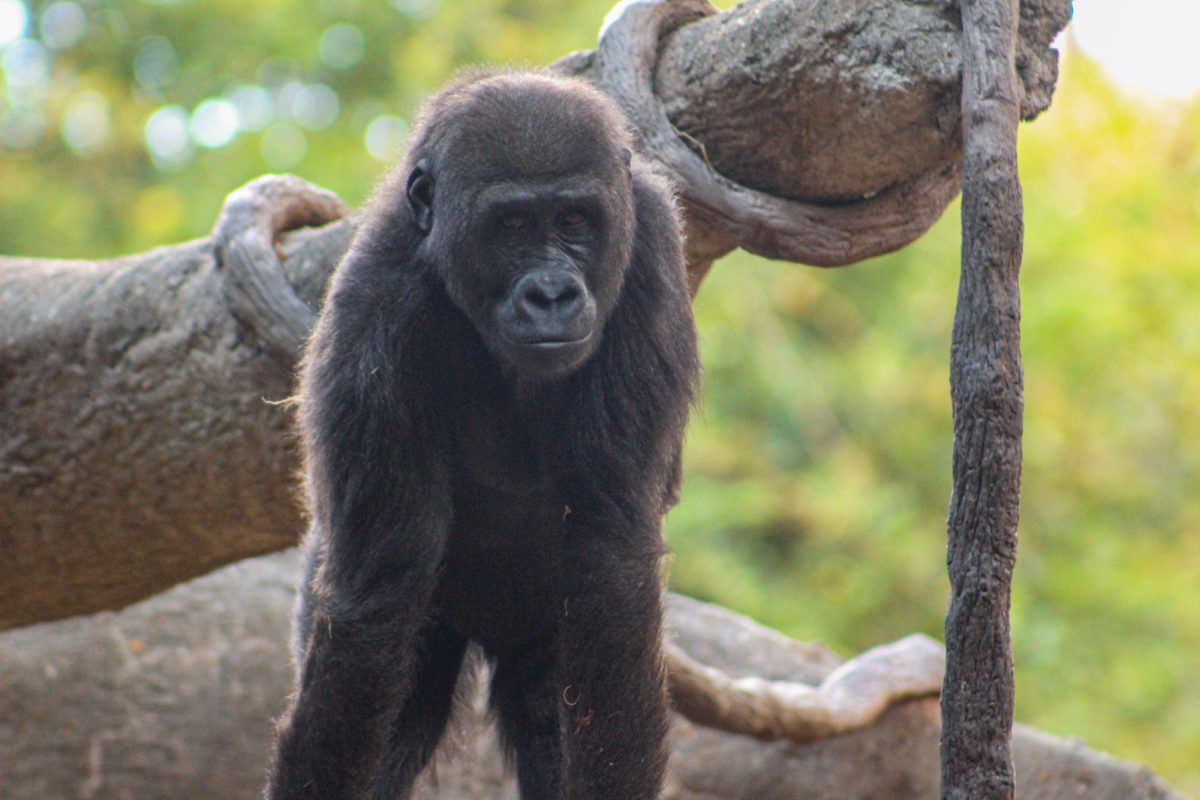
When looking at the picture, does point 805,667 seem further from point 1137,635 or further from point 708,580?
point 1137,635

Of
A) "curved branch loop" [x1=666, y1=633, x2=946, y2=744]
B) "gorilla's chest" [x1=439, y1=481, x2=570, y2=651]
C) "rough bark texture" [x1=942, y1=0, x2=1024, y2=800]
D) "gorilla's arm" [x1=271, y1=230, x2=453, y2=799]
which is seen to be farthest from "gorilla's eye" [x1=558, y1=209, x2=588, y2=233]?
"curved branch loop" [x1=666, y1=633, x2=946, y2=744]

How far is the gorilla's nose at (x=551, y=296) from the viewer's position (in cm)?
235

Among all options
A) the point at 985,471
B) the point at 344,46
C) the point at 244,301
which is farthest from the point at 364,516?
the point at 344,46

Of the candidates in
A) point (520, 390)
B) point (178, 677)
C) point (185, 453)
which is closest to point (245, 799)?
point (178, 677)

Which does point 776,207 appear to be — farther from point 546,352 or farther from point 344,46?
point 344,46

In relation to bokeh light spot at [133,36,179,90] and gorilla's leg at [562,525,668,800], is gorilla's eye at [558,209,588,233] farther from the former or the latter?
bokeh light spot at [133,36,179,90]

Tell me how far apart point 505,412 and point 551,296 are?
40cm

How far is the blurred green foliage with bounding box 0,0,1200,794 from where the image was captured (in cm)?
885

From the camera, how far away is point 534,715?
114 inches

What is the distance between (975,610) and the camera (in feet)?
7.20

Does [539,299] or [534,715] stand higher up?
[539,299]

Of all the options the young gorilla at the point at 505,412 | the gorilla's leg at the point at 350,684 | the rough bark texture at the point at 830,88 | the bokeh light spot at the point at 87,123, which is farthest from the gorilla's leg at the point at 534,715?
the bokeh light spot at the point at 87,123

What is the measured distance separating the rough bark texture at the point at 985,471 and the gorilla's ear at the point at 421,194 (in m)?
0.98

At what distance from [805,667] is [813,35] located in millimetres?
3245
